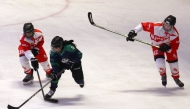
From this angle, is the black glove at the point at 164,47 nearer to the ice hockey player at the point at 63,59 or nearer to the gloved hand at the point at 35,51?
the ice hockey player at the point at 63,59

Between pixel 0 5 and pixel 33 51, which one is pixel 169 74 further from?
pixel 0 5

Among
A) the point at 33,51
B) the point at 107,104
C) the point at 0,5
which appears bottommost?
the point at 107,104

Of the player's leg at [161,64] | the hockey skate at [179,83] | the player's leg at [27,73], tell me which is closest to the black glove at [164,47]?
the player's leg at [161,64]

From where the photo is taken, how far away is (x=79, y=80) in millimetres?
4668

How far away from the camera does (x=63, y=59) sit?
4.50 m

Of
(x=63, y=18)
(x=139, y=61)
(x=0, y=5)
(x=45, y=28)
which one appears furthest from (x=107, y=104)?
(x=0, y=5)

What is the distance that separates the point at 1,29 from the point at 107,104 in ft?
9.96

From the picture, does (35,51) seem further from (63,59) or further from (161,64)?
(161,64)

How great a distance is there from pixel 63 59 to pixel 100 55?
1.55 metres

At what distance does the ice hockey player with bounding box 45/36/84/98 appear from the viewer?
14.5ft

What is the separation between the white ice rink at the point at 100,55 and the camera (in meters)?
4.65

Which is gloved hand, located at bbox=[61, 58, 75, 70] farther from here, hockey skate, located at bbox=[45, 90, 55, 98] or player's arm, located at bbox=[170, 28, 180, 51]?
player's arm, located at bbox=[170, 28, 180, 51]

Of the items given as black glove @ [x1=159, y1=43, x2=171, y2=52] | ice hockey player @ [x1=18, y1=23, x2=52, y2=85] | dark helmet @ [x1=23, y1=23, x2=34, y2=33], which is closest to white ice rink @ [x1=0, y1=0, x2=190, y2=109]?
ice hockey player @ [x1=18, y1=23, x2=52, y2=85]

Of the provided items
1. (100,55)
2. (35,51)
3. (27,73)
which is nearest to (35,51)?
(35,51)
